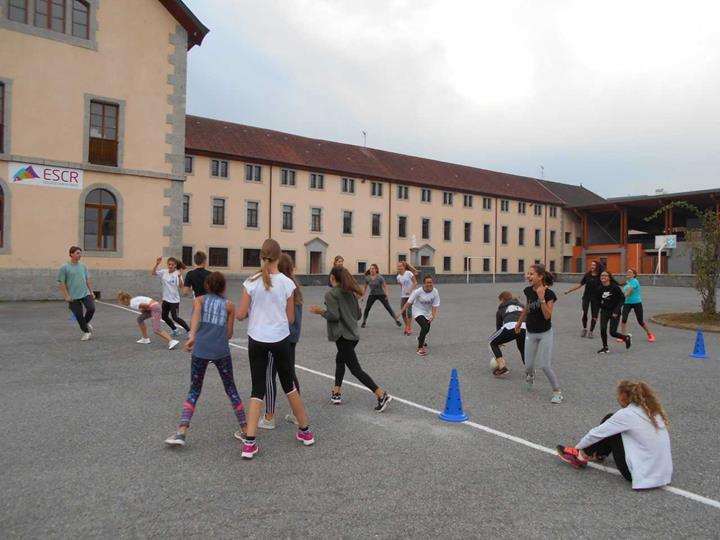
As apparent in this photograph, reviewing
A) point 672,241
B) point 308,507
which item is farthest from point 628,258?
point 308,507

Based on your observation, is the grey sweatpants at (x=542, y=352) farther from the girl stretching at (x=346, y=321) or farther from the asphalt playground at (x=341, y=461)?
the girl stretching at (x=346, y=321)

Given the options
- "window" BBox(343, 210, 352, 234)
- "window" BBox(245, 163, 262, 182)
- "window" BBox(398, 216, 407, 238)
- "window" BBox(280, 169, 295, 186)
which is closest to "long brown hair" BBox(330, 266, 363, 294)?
"window" BBox(245, 163, 262, 182)

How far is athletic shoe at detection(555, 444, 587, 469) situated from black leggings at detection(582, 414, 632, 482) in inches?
3.3

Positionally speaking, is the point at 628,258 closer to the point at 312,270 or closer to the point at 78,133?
the point at 312,270

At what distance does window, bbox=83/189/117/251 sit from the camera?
1977 cm

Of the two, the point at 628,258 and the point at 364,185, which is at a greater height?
the point at 364,185

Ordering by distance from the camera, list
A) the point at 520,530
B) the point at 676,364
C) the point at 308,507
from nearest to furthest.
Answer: the point at 520,530, the point at 308,507, the point at 676,364

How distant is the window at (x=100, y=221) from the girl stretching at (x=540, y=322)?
58.0 ft

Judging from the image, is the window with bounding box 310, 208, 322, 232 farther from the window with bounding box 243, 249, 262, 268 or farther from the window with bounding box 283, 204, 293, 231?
the window with bounding box 243, 249, 262, 268

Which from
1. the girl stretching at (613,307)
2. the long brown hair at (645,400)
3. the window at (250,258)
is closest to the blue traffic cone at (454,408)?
the long brown hair at (645,400)

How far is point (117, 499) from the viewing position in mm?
3672

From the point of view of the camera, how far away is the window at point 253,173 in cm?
4106

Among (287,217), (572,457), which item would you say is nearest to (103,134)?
(572,457)

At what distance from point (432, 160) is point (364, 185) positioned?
40.4 ft
